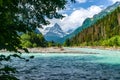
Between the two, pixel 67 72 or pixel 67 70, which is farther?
pixel 67 70

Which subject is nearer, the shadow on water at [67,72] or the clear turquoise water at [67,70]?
the shadow on water at [67,72]

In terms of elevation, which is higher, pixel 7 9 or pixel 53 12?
pixel 53 12

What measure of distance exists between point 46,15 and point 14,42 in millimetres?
6529

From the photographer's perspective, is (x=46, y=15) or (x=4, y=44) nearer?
(x=4, y=44)

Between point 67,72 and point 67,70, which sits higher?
point 67,70

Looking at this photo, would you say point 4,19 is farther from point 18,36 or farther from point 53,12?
point 53,12

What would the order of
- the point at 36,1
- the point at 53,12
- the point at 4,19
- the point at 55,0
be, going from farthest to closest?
the point at 53,12, the point at 36,1, the point at 55,0, the point at 4,19

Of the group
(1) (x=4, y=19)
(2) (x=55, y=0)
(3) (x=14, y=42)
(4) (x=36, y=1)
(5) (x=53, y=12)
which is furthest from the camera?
(5) (x=53, y=12)

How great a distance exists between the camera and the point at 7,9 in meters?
8.30

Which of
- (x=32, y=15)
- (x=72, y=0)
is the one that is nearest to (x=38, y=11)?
(x=32, y=15)

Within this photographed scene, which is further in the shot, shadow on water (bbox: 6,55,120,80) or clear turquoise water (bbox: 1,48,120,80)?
clear turquoise water (bbox: 1,48,120,80)

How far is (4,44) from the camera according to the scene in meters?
8.12

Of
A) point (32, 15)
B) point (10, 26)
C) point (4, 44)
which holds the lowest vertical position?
point (4, 44)

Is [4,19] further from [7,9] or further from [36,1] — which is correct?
[36,1]
